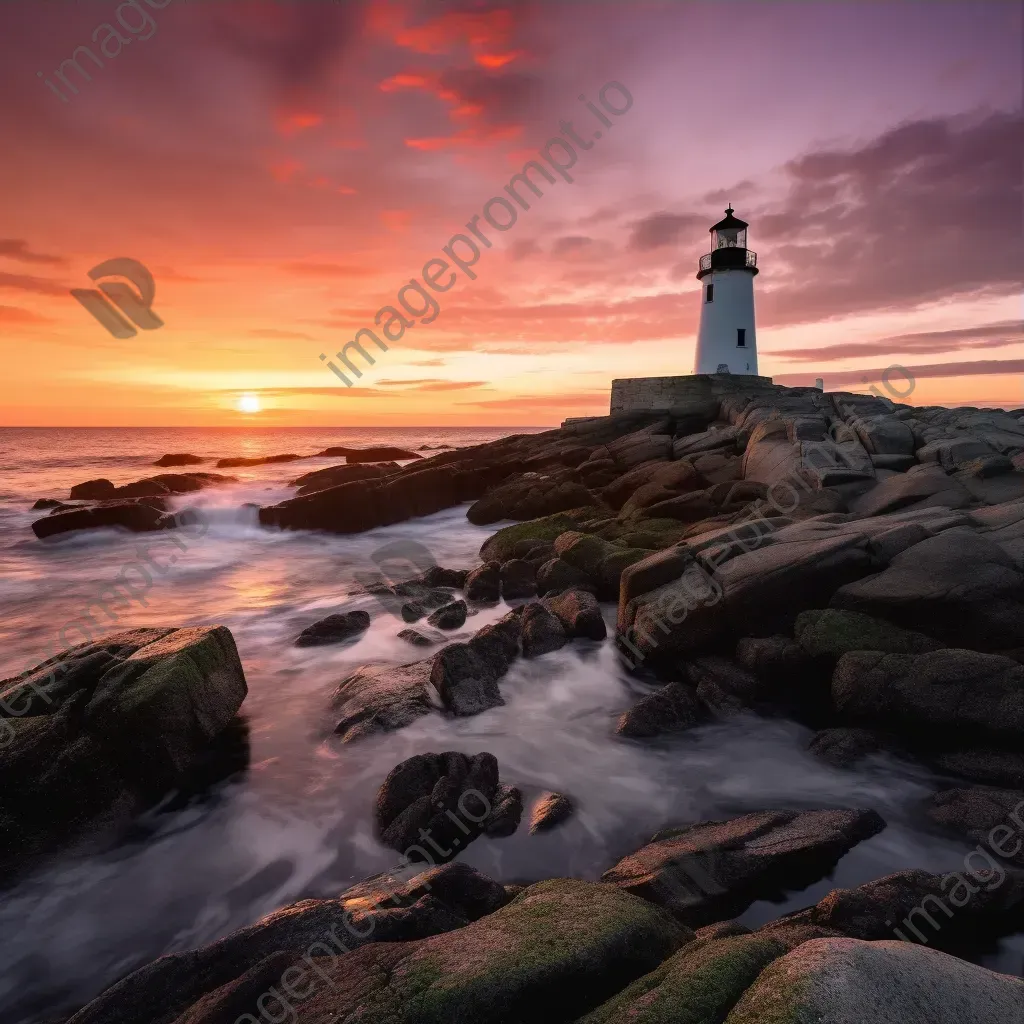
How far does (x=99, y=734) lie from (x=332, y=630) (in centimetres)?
502

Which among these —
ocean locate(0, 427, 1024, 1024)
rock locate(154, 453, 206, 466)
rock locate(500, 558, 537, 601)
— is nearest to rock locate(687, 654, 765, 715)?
ocean locate(0, 427, 1024, 1024)

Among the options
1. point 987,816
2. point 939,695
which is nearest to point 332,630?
point 939,695

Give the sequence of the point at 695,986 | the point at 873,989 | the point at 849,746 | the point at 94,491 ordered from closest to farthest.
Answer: the point at 873,989 → the point at 695,986 → the point at 849,746 → the point at 94,491

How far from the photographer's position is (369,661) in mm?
9812

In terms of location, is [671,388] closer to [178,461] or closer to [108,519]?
[108,519]

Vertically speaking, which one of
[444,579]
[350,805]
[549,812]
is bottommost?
[350,805]

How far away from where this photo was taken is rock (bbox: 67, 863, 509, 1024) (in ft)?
11.3

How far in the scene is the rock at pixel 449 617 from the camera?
36.3 feet

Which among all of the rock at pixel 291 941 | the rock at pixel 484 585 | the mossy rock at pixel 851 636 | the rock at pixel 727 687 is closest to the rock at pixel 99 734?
the rock at pixel 291 941

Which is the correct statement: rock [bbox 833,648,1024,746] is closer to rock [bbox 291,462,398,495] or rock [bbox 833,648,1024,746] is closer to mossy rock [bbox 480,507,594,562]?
mossy rock [bbox 480,507,594,562]

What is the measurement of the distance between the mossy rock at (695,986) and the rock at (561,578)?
860cm

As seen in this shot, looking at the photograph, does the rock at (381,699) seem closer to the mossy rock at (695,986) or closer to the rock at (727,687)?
the rock at (727,687)

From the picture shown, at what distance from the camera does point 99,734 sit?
5.84m

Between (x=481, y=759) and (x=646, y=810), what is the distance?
1763mm
